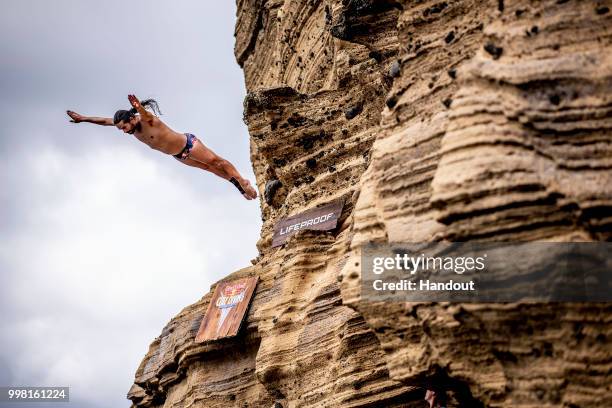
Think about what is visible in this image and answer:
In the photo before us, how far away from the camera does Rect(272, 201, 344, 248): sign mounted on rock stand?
42.7 ft

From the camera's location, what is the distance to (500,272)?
665 centimetres

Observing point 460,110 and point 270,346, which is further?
point 270,346

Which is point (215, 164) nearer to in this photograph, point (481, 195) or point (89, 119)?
point (89, 119)

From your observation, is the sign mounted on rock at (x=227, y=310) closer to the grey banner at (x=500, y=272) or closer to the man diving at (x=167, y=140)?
the man diving at (x=167, y=140)

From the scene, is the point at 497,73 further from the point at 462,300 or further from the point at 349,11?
the point at 349,11

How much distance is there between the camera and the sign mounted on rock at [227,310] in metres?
14.9

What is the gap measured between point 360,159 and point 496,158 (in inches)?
271

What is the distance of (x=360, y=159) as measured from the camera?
13477 mm

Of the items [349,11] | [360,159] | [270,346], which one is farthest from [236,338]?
[349,11]

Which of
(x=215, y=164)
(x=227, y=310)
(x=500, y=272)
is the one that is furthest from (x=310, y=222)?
(x=500, y=272)

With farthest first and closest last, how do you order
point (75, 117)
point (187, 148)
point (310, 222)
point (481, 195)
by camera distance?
point (187, 148) → point (75, 117) → point (310, 222) → point (481, 195)

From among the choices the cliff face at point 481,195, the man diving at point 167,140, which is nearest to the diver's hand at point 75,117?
the man diving at point 167,140

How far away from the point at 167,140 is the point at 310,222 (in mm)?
4079

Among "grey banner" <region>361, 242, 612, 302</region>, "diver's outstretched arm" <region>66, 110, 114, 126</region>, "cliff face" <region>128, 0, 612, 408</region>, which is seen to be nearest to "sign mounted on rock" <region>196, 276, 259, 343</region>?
"cliff face" <region>128, 0, 612, 408</region>
